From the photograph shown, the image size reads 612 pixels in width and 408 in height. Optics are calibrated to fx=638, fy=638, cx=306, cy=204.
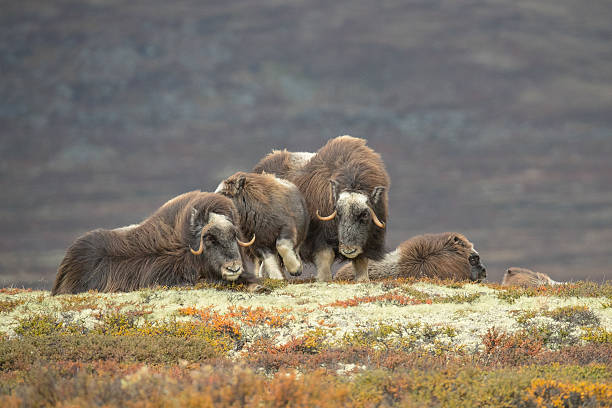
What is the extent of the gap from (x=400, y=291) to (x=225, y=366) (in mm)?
6772

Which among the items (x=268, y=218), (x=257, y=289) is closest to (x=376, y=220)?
(x=268, y=218)

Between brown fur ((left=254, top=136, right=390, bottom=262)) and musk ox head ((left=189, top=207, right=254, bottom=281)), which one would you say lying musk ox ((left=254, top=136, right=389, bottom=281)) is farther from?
musk ox head ((left=189, top=207, right=254, bottom=281))

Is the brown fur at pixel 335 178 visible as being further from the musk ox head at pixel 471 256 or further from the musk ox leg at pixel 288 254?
the musk ox head at pixel 471 256

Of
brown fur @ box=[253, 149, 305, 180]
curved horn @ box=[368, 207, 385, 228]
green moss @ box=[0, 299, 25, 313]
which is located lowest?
green moss @ box=[0, 299, 25, 313]

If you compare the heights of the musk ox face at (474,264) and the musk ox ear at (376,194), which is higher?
the musk ox ear at (376,194)

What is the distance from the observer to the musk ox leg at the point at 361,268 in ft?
55.6

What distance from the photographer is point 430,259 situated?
63.1 ft

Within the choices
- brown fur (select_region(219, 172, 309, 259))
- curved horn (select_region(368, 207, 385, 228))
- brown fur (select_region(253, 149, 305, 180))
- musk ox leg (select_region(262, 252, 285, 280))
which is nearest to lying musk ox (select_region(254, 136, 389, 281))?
curved horn (select_region(368, 207, 385, 228))

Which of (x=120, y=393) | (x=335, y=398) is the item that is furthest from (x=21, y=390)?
(x=335, y=398)

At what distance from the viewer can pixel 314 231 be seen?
17594 mm

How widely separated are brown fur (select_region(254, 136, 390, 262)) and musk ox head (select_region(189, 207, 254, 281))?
3.76m

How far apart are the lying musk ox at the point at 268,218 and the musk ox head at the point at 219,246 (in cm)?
246

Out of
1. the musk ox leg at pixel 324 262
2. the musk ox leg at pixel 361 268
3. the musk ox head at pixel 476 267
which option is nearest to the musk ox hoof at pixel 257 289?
the musk ox leg at pixel 324 262

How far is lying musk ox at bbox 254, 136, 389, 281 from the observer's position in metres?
16.2
